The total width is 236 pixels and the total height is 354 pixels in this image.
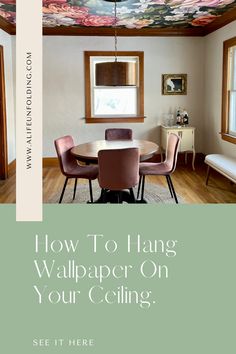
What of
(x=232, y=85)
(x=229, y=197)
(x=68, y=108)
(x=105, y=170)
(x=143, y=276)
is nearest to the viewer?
(x=143, y=276)

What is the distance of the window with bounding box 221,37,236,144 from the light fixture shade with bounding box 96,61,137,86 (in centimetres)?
216

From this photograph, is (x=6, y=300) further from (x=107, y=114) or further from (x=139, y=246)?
(x=107, y=114)

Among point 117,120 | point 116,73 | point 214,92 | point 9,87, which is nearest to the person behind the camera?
point 116,73

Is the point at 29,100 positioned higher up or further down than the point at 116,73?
further down

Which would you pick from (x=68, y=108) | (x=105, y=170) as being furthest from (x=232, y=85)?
(x=105, y=170)

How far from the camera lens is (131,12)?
5141 millimetres

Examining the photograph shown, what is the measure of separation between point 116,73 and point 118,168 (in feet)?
3.75

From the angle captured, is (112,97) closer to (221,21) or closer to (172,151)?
(221,21)

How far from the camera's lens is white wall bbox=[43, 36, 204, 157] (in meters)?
6.46

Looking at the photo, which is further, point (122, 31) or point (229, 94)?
point (122, 31)

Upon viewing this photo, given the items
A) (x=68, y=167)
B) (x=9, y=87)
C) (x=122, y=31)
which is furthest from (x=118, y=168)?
(x=122, y=31)

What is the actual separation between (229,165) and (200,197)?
535mm

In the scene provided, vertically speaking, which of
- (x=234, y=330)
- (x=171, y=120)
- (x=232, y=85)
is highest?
(x=232, y=85)

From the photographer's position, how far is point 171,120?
6.75m
